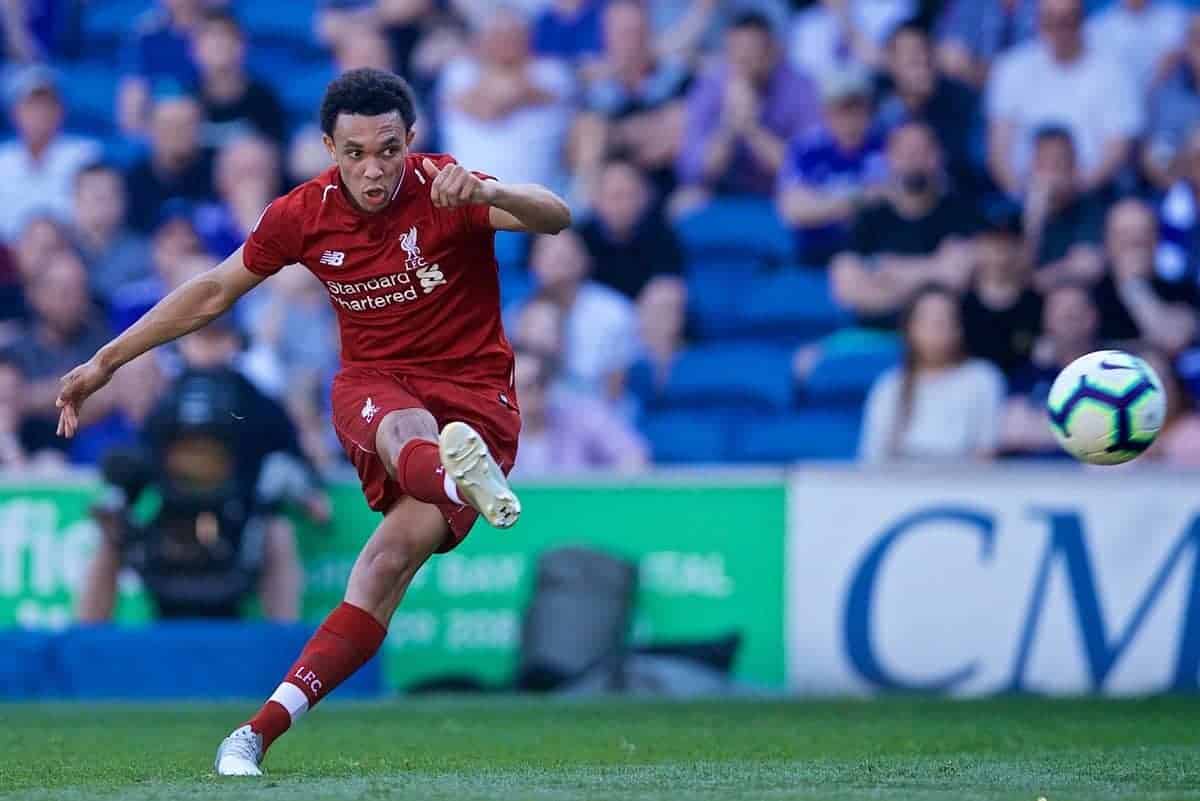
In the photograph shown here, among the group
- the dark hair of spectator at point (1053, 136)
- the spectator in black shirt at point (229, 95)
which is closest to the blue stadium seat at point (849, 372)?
the dark hair of spectator at point (1053, 136)

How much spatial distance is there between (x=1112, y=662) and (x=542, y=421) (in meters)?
3.87

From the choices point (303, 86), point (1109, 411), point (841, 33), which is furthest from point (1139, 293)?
point (303, 86)

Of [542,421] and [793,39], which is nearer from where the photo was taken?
[542,421]

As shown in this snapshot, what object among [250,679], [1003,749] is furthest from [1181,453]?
[250,679]

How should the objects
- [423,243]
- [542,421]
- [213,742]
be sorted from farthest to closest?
[542,421], [213,742], [423,243]

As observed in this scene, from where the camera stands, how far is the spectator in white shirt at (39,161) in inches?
604

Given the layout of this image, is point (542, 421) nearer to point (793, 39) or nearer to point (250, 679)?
point (250, 679)

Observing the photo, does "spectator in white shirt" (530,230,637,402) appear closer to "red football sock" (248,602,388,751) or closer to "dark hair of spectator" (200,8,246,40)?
"dark hair of spectator" (200,8,246,40)

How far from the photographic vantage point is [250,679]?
11.4m

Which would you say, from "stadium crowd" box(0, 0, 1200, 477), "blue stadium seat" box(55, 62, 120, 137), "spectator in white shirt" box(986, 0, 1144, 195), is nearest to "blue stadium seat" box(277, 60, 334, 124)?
"stadium crowd" box(0, 0, 1200, 477)

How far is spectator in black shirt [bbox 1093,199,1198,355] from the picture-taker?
12492 millimetres

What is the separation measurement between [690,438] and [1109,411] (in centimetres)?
627

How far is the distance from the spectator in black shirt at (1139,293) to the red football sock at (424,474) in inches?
277

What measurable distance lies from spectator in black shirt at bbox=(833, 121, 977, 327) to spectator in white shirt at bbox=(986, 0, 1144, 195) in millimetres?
551
